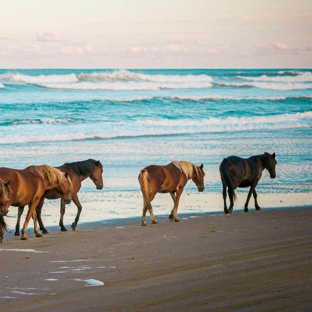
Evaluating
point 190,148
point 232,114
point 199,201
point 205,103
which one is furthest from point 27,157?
point 205,103

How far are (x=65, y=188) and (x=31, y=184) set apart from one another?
93 centimetres

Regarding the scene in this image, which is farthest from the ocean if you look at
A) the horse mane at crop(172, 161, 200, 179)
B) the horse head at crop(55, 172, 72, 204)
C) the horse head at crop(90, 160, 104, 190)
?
the horse mane at crop(172, 161, 200, 179)

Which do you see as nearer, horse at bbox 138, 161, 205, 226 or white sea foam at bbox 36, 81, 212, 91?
horse at bbox 138, 161, 205, 226

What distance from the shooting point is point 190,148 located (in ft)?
66.8

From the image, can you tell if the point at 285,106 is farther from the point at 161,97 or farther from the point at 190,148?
the point at 190,148

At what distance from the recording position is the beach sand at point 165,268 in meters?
5.16

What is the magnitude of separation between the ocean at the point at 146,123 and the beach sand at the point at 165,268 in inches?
95.9

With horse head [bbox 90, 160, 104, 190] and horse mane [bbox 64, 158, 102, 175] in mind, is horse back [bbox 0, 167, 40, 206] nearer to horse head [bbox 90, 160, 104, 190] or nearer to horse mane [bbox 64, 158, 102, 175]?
horse mane [bbox 64, 158, 102, 175]

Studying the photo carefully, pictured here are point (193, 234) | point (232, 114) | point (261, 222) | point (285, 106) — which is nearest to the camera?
point (193, 234)

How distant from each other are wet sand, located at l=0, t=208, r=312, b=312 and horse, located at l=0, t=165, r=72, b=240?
0.44 metres

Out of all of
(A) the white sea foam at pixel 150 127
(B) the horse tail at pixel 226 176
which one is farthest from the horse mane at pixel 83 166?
(A) the white sea foam at pixel 150 127

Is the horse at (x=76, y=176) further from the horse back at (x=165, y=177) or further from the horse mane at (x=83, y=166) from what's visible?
the horse back at (x=165, y=177)

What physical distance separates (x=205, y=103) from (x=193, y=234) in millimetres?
32656

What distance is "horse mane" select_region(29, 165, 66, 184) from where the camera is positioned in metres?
9.08
